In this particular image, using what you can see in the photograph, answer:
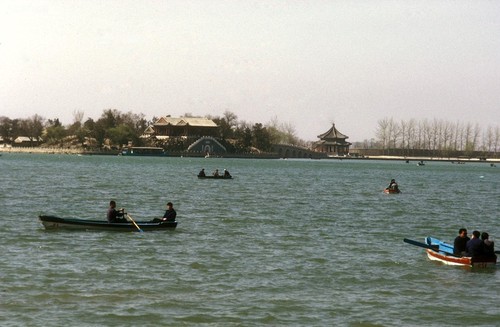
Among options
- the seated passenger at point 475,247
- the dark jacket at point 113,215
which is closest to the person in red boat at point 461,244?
the seated passenger at point 475,247

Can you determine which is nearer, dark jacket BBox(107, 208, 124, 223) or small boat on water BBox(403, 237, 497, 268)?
small boat on water BBox(403, 237, 497, 268)

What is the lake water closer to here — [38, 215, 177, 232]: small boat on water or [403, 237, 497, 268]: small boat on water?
[403, 237, 497, 268]: small boat on water

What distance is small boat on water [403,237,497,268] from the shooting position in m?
29.5

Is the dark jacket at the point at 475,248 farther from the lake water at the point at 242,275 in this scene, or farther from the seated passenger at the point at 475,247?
the lake water at the point at 242,275

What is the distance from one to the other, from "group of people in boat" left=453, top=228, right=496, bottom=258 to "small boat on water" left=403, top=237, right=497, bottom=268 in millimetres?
153

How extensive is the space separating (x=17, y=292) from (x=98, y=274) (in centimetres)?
361

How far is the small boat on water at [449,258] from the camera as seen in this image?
96.6 feet

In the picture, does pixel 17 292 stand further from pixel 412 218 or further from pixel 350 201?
pixel 350 201

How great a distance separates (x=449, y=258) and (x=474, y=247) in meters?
1.21

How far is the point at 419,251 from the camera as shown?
3469 cm

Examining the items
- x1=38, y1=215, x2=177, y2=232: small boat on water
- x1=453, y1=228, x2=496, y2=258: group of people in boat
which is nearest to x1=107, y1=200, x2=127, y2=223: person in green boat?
x1=38, y1=215, x2=177, y2=232: small boat on water

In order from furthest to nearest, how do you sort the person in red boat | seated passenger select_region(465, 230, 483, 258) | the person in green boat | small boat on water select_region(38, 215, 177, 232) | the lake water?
small boat on water select_region(38, 215, 177, 232)
the person in green boat
the person in red boat
seated passenger select_region(465, 230, 483, 258)
the lake water

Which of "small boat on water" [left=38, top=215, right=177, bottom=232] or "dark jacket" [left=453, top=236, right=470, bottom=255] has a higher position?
"dark jacket" [left=453, top=236, right=470, bottom=255]

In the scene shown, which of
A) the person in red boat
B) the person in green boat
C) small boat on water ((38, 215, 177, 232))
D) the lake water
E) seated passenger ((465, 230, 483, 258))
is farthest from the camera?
small boat on water ((38, 215, 177, 232))
